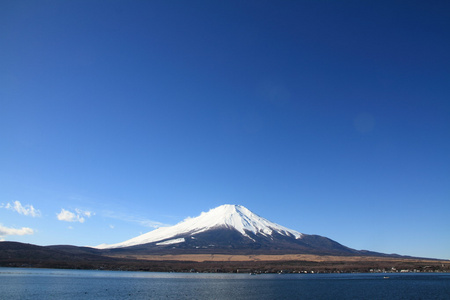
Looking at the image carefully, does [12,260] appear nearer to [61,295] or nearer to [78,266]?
[78,266]

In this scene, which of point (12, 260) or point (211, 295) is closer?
point (211, 295)

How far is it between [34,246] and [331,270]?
17139cm

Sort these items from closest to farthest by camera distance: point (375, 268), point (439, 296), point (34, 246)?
point (439, 296)
point (375, 268)
point (34, 246)

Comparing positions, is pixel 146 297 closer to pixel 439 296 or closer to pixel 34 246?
pixel 439 296

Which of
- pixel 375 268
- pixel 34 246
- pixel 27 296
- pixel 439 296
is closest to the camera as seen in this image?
pixel 27 296

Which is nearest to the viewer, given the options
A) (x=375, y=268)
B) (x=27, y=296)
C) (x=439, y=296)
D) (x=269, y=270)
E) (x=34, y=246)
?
(x=27, y=296)

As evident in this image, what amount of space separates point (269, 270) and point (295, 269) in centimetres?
1228

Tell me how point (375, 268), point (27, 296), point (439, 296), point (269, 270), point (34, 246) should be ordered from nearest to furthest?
point (27, 296) → point (439, 296) → point (269, 270) → point (375, 268) → point (34, 246)

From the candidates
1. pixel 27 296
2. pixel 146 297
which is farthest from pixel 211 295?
pixel 27 296

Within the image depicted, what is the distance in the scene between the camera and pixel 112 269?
516 feet

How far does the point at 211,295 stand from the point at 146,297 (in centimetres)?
A: 1162

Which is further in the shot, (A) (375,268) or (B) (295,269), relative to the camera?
(A) (375,268)

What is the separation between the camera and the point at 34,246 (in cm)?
19550

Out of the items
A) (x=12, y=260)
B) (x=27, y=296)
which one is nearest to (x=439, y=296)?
(x=27, y=296)
